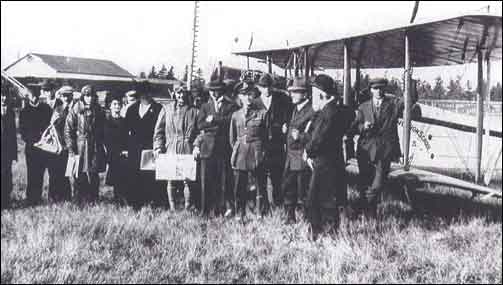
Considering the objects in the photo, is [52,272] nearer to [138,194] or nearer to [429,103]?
[138,194]

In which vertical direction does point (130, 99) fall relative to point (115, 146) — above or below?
above

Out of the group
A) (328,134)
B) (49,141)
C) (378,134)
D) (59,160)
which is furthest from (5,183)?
(378,134)

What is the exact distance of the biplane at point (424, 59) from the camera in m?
6.13

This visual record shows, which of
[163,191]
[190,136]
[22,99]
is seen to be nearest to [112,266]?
[22,99]

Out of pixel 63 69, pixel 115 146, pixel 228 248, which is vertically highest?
pixel 63 69

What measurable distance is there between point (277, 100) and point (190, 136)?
1277mm

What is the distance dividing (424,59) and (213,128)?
485 cm

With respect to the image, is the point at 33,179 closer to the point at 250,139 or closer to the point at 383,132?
the point at 250,139

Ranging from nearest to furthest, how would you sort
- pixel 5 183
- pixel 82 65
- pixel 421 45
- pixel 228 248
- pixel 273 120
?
pixel 5 183, pixel 82 65, pixel 228 248, pixel 273 120, pixel 421 45

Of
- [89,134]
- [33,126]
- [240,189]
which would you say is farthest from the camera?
[240,189]

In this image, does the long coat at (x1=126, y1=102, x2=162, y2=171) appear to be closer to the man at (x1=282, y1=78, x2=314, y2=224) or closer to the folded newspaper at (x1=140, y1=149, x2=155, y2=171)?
the folded newspaper at (x1=140, y1=149, x2=155, y2=171)

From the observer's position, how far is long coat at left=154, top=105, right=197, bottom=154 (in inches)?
242

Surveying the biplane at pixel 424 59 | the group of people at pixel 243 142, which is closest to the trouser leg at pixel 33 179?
the group of people at pixel 243 142

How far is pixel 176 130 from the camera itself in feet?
20.3
